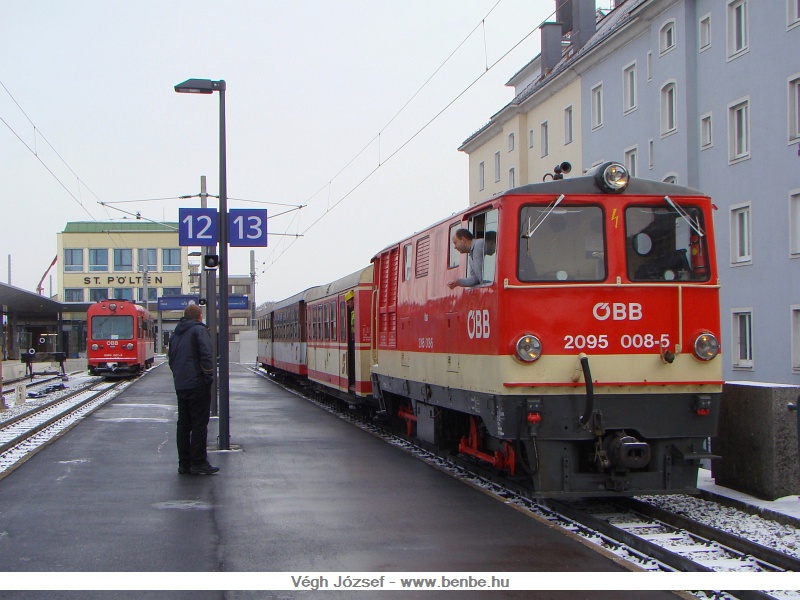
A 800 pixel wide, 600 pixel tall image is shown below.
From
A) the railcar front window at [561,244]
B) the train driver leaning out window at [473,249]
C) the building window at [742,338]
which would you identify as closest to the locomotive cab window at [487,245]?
the train driver leaning out window at [473,249]

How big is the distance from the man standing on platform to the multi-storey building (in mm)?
17660

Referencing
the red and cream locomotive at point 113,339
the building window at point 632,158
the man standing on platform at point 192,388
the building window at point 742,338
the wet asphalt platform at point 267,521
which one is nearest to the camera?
the wet asphalt platform at point 267,521

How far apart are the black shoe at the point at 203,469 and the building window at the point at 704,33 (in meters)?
27.1

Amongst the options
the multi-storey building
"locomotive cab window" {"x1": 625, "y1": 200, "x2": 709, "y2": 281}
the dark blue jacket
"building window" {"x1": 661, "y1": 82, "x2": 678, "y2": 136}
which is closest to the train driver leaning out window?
"locomotive cab window" {"x1": 625, "y1": 200, "x2": 709, "y2": 281}

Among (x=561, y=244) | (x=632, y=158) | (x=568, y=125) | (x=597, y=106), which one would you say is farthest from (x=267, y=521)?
(x=568, y=125)

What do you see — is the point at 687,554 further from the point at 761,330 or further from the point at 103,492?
the point at 761,330

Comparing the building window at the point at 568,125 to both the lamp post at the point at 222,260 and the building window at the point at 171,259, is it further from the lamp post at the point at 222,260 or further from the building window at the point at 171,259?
the building window at the point at 171,259

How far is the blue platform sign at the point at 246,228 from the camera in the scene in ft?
50.1

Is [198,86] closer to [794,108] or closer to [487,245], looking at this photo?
[487,245]

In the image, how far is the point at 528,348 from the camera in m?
8.88

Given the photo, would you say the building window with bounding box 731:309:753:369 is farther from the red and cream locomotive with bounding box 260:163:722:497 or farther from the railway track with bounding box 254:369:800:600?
the red and cream locomotive with bounding box 260:163:722:497

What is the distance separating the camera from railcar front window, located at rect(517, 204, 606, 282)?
360 inches

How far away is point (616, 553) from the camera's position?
7395 millimetres

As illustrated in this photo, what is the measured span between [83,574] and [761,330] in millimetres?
26661
